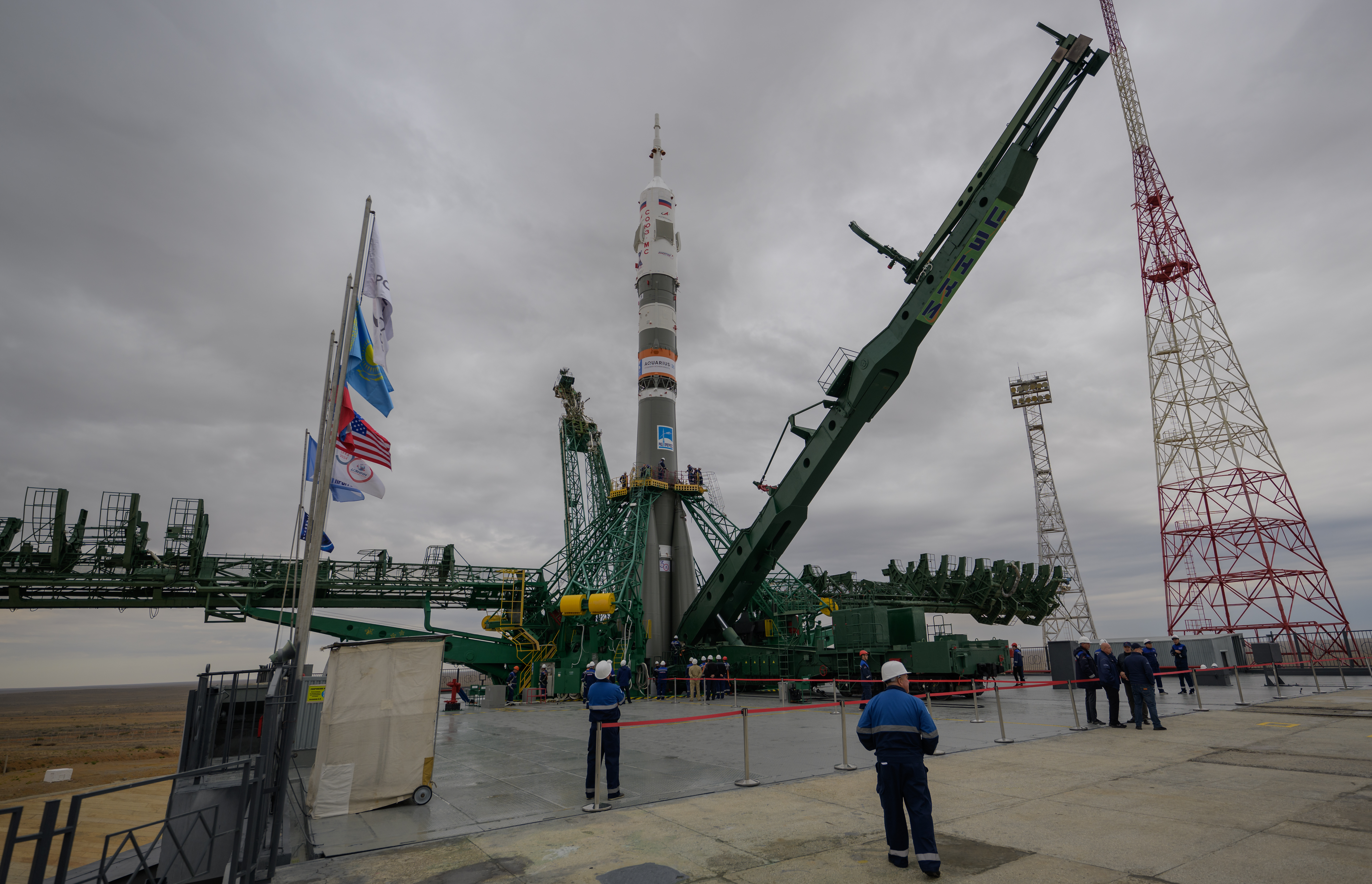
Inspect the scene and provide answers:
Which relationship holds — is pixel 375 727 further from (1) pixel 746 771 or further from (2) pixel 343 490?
→ (1) pixel 746 771

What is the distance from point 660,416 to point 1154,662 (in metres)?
20.2

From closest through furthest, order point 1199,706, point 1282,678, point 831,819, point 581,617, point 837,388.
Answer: point 831,819 → point 1199,706 → point 837,388 → point 1282,678 → point 581,617

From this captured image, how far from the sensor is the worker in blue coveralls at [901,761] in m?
4.99

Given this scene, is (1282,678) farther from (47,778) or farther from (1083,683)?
(47,778)

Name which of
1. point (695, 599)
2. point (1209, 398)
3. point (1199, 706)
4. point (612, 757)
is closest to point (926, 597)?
point (1209, 398)

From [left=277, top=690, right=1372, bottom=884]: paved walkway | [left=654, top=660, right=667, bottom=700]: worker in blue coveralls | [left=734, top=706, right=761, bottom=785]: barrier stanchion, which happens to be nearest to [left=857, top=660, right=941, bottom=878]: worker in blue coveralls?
[left=277, top=690, right=1372, bottom=884]: paved walkway

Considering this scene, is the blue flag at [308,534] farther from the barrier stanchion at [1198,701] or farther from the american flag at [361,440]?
the barrier stanchion at [1198,701]

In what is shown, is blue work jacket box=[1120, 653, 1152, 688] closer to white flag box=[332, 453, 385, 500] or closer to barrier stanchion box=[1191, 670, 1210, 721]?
barrier stanchion box=[1191, 670, 1210, 721]

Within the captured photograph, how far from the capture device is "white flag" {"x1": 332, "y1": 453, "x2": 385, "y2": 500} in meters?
9.25

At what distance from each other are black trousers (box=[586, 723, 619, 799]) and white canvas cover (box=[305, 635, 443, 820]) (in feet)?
5.93

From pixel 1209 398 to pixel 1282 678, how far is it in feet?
54.9

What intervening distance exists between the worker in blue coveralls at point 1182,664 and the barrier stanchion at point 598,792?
668 inches

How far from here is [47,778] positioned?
2325cm

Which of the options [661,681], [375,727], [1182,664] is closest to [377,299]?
[375,727]
